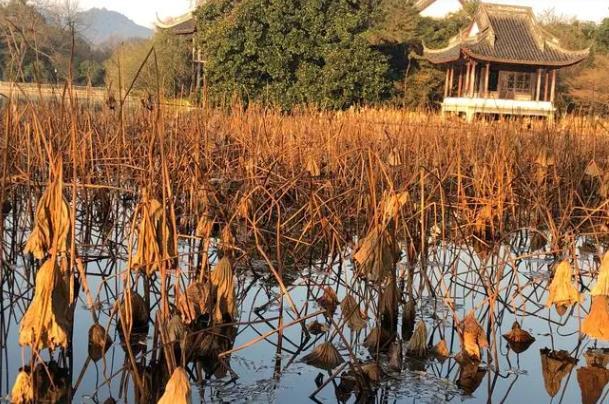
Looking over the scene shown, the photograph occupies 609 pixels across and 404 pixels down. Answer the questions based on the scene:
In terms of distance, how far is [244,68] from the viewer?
14.6m

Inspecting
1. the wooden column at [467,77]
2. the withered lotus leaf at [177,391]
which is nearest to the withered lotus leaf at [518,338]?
the withered lotus leaf at [177,391]

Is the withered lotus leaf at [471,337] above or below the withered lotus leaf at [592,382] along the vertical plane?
above

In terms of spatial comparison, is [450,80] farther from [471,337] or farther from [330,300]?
[471,337]

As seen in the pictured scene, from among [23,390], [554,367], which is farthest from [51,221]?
[554,367]

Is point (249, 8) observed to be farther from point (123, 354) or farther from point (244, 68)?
point (123, 354)

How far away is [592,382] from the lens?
2254 mm

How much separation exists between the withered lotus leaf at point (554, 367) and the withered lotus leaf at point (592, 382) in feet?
0.17

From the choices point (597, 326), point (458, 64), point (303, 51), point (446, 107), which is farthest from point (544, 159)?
point (458, 64)

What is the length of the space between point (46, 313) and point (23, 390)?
13.0 inches

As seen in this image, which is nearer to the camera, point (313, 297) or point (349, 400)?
point (349, 400)

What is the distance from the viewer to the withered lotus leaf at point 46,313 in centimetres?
136

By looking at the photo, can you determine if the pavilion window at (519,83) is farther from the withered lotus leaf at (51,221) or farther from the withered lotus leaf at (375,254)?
the withered lotus leaf at (51,221)

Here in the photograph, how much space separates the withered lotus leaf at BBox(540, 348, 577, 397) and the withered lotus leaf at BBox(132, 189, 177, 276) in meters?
1.27

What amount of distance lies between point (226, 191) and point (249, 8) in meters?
11.7
